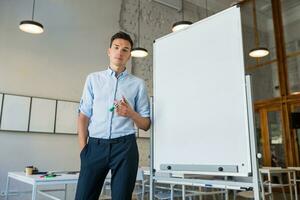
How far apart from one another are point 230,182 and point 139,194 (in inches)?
116

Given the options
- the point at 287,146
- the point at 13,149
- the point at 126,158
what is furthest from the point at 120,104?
the point at 287,146

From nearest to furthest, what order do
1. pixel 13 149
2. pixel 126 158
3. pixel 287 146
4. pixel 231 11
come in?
pixel 126 158
pixel 231 11
pixel 13 149
pixel 287 146

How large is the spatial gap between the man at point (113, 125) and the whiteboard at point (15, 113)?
358cm

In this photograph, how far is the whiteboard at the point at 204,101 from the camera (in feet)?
4.65

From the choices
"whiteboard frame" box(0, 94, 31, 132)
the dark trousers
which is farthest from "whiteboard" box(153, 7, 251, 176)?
"whiteboard frame" box(0, 94, 31, 132)

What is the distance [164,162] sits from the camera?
1771 mm

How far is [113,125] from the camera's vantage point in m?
1.34

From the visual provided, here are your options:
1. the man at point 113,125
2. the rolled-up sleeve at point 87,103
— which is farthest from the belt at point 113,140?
the rolled-up sleeve at point 87,103

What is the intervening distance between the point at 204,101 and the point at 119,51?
562 millimetres

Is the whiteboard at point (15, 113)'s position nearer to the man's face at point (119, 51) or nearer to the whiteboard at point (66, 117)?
the whiteboard at point (66, 117)

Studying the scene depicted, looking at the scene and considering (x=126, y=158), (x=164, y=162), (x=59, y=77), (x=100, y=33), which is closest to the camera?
(x=126, y=158)

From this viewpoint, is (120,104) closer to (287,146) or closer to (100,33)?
(100,33)

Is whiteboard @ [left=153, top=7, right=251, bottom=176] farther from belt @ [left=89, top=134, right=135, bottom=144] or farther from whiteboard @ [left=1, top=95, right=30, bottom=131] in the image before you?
whiteboard @ [left=1, top=95, right=30, bottom=131]

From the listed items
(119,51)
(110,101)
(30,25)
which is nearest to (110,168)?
(110,101)
